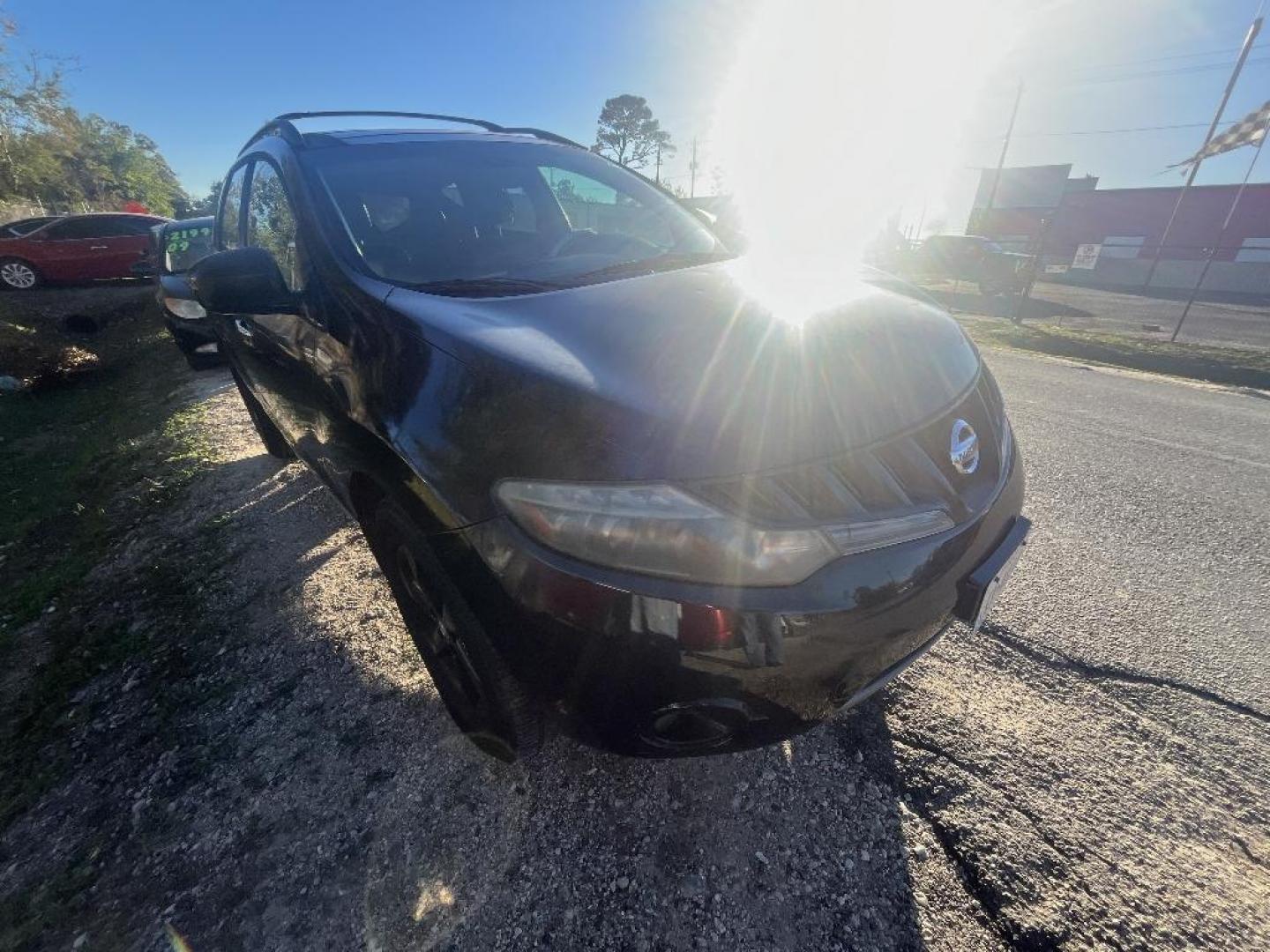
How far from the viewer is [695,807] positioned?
1.51 meters

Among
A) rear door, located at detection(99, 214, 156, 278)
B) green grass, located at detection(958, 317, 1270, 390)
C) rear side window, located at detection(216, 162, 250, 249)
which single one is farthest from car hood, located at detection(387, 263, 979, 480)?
rear door, located at detection(99, 214, 156, 278)

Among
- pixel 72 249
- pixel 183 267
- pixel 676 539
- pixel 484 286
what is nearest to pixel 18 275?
pixel 72 249

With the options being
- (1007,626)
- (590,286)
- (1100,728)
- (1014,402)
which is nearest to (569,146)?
(590,286)

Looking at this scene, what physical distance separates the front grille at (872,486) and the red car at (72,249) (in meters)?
15.6

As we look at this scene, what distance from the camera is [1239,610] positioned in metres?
2.21

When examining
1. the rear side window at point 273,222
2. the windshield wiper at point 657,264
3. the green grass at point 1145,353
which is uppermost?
the rear side window at point 273,222

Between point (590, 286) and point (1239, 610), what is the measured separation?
283 centimetres

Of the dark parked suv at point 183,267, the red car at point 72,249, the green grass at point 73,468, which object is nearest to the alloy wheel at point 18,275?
the red car at point 72,249

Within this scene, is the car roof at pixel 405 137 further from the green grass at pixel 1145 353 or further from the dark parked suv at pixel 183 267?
the green grass at pixel 1145 353

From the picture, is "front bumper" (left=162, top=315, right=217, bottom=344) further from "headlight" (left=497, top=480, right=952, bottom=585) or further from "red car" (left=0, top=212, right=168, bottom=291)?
"red car" (left=0, top=212, right=168, bottom=291)

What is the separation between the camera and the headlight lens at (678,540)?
105cm

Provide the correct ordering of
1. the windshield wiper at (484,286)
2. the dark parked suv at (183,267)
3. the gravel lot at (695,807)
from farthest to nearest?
the dark parked suv at (183,267) < the windshield wiper at (484,286) < the gravel lot at (695,807)

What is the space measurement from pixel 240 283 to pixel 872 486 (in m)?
1.98

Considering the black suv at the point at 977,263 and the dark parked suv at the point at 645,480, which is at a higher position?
the dark parked suv at the point at 645,480
